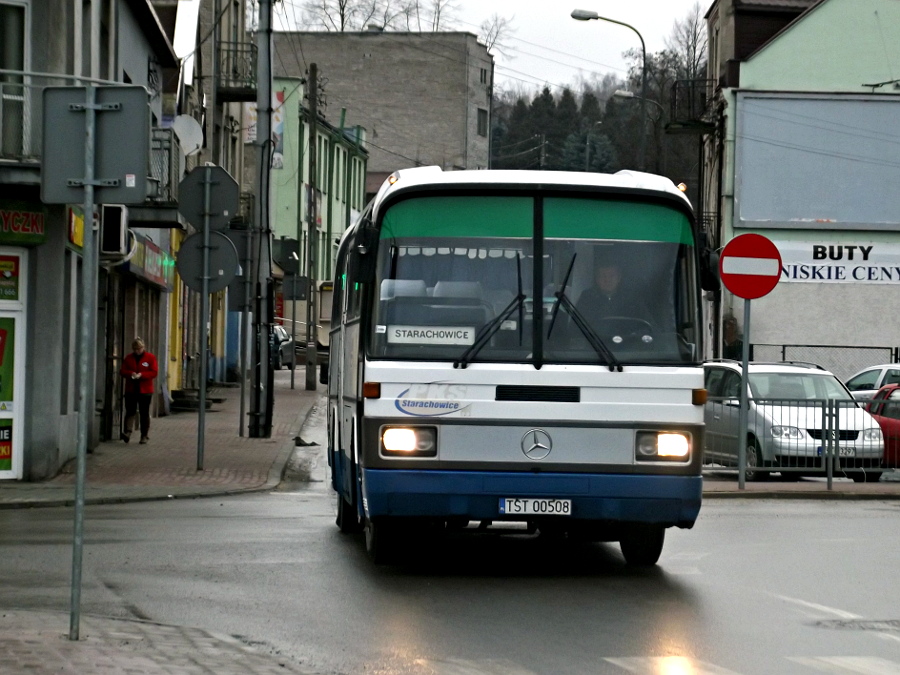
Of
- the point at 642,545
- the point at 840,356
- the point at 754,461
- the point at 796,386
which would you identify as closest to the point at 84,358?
the point at 642,545

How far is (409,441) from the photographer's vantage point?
1046 cm

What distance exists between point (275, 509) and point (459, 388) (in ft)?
18.4

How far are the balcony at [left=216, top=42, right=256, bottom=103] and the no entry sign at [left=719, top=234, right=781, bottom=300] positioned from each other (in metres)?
27.1

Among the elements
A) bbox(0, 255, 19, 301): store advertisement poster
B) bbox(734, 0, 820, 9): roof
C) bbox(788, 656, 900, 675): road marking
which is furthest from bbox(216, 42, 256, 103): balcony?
bbox(788, 656, 900, 675): road marking

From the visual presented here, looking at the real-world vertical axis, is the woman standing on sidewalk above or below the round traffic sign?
below

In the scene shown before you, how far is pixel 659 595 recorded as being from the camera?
32.6 ft

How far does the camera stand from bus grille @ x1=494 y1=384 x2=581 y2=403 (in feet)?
34.2

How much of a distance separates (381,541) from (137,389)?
46.3 feet

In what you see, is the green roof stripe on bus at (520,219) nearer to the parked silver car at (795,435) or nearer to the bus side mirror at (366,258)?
the bus side mirror at (366,258)

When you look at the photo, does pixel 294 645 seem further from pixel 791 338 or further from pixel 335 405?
pixel 791 338

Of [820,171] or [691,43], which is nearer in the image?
[820,171]

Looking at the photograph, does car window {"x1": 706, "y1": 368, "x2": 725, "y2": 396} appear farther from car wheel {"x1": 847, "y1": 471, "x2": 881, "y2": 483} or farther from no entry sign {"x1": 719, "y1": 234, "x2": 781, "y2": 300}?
no entry sign {"x1": 719, "y1": 234, "x2": 781, "y2": 300}

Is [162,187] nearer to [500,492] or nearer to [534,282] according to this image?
[534,282]

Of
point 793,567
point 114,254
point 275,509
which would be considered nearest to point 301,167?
point 114,254
